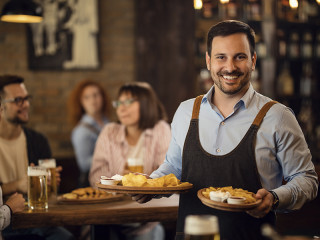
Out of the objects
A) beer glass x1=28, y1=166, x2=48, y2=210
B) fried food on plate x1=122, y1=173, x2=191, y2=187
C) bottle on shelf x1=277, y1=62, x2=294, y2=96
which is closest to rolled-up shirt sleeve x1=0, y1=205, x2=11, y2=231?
beer glass x1=28, y1=166, x2=48, y2=210

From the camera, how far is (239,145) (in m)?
2.27

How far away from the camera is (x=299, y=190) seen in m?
2.12

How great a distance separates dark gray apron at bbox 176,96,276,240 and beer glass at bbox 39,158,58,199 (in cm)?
118

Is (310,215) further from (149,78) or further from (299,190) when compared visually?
(299,190)

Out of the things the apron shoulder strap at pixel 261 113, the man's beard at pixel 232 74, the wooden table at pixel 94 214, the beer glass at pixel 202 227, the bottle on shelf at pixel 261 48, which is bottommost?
the wooden table at pixel 94 214

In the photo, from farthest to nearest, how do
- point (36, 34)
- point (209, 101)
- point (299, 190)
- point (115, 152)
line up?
point (36, 34) < point (115, 152) < point (209, 101) < point (299, 190)

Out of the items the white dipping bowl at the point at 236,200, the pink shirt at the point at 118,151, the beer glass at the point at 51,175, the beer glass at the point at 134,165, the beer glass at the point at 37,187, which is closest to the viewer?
the white dipping bowl at the point at 236,200

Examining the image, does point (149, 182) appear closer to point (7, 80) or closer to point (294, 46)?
point (7, 80)

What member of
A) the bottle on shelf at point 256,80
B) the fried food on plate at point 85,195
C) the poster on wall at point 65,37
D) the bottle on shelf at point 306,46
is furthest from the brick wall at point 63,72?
the fried food on plate at point 85,195

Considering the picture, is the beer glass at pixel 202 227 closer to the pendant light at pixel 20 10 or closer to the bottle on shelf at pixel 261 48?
the pendant light at pixel 20 10

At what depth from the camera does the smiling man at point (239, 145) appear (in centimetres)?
220

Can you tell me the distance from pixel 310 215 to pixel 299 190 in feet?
10.7

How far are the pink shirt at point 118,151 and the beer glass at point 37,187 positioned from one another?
929 mm

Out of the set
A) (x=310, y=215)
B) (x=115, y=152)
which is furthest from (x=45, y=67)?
(x=310, y=215)
